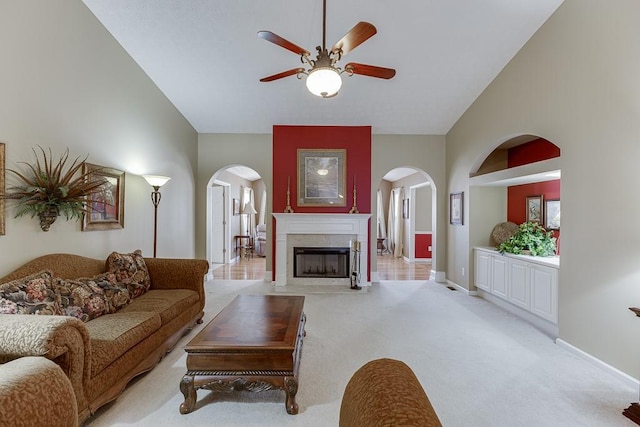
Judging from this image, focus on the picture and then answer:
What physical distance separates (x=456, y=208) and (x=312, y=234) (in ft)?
8.63

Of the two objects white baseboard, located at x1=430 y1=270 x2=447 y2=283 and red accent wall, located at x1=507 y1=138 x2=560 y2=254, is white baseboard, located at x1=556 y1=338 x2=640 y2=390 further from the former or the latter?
white baseboard, located at x1=430 y1=270 x2=447 y2=283

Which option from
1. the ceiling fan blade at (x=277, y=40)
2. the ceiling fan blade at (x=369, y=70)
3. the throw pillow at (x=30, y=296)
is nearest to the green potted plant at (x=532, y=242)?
the ceiling fan blade at (x=369, y=70)

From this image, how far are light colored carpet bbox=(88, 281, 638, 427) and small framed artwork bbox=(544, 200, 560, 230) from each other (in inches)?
54.8

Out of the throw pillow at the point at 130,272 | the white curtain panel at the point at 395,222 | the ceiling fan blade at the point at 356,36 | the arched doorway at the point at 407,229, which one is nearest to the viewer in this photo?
the ceiling fan blade at the point at 356,36

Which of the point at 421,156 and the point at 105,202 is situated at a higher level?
the point at 421,156

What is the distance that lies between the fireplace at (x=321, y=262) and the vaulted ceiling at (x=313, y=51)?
2379 mm

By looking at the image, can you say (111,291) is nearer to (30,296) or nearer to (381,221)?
(30,296)

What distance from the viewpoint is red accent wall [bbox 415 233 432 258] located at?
848cm

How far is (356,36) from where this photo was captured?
2270 mm

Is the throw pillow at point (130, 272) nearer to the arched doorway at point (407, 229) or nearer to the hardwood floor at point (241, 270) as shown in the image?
the hardwood floor at point (241, 270)

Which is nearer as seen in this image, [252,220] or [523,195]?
[523,195]

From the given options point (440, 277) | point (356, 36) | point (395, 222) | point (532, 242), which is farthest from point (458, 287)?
point (356, 36)

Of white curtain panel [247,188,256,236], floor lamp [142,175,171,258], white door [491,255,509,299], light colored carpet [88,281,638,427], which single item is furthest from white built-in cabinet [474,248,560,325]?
white curtain panel [247,188,256,236]

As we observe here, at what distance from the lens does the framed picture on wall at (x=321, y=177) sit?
564 cm
